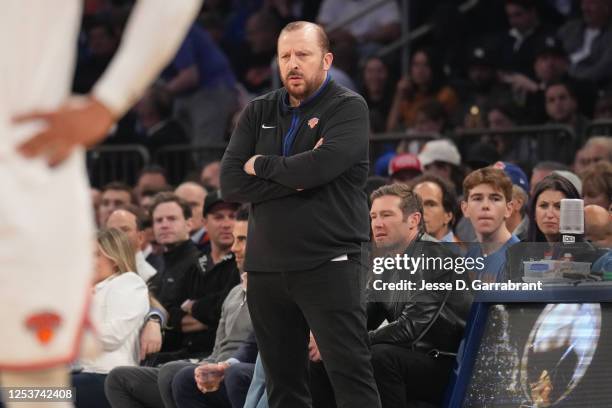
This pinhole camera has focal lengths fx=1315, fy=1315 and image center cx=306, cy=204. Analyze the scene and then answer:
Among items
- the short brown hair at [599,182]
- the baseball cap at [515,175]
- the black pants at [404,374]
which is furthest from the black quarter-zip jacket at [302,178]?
the baseball cap at [515,175]

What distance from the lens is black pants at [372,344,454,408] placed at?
6543 mm

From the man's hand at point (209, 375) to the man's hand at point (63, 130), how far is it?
4.20 m

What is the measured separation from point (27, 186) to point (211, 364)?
13.9ft

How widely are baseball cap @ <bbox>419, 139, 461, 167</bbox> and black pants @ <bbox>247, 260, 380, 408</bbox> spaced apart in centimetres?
429

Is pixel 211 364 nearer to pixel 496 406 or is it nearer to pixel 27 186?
pixel 496 406

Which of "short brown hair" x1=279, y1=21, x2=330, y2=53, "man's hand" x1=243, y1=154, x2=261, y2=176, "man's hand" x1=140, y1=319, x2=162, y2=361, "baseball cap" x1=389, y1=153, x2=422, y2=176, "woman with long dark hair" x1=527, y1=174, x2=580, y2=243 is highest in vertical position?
"short brown hair" x1=279, y1=21, x2=330, y2=53

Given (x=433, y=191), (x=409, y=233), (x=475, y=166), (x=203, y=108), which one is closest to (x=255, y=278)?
(x=409, y=233)

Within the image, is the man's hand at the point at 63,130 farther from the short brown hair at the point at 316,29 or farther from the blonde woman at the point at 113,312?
the blonde woman at the point at 113,312

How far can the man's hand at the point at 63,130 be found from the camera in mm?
3184

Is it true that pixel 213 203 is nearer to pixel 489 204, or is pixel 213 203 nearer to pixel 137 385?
pixel 137 385

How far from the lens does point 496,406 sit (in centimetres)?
624

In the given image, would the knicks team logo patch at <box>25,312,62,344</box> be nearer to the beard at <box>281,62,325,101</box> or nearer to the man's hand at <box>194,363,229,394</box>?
the beard at <box>281,62,325,101</box>

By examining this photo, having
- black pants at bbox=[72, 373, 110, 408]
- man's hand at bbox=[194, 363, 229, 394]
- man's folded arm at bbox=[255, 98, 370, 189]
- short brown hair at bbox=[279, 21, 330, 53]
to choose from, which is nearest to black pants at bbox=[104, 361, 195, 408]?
black pants at bbox=[72, 373, 110, 408]

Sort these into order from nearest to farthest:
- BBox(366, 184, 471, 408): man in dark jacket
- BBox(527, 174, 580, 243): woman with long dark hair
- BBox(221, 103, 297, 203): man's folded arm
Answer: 1. BBox(221, 103, 297, 203): man's folded arm
2. BBox(366, 184, 471, 408): man in dark jacket
3. BBox(527, 174, 580, 243): woman with long dark hair
